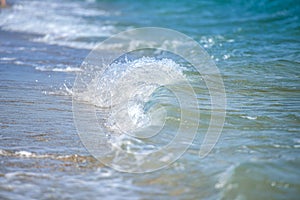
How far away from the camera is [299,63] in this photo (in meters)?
7.18

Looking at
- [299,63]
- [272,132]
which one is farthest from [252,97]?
[299,63]

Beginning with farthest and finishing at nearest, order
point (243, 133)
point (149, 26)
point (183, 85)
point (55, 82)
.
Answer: point (149, 26) → point (55, 82) → point (183, 85) → point (243, 133)

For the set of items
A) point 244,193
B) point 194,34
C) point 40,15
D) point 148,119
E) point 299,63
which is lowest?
point 244,193

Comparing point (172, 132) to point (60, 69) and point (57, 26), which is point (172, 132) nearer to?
point (60, 69)

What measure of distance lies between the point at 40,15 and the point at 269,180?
14722 millimetres

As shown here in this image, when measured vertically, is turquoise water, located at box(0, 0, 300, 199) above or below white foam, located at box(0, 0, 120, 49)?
below

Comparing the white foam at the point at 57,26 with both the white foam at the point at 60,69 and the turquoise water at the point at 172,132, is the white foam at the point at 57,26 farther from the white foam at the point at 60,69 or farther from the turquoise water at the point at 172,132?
the white foam at the point at 60,69

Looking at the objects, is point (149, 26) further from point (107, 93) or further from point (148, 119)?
point (148, 119)

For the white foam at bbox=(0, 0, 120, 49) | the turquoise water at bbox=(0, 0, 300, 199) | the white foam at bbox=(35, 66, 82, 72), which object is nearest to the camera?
the turquoise water at bbox=(0, 0, 300, 199)

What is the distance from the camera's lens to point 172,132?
14.0 feet

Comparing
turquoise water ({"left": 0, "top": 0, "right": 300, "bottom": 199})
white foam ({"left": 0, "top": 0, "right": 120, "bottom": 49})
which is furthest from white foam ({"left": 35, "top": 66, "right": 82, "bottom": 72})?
white foam ({"left": 0, "top": 0, "right": 120, "bottom": 49})

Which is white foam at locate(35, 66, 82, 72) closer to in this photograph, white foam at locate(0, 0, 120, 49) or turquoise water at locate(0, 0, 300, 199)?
turquoise water at locate(0, 0, 300, 199)

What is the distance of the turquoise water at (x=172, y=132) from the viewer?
320 centimetres

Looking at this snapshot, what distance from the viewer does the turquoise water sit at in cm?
320
